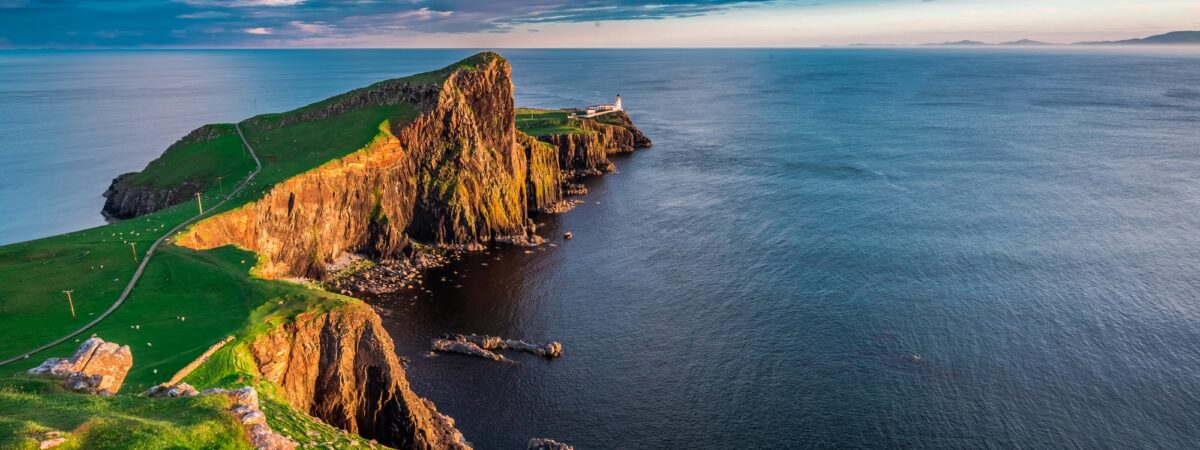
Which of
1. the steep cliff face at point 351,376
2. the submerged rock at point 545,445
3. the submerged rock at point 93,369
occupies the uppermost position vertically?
the submerged rock at point 93,369

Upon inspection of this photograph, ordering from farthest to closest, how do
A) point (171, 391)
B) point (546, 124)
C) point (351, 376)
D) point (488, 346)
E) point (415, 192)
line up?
point (546, 124) → point (415, 192) → point (488, 346) → point (351, 376) → point (171, 391)

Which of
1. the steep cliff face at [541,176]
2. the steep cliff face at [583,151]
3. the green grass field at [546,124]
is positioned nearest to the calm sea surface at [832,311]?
the steep cliff face at [541,176]

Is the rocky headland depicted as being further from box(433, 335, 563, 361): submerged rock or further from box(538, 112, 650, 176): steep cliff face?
box(538, 112, 650, 176): steep cliff face

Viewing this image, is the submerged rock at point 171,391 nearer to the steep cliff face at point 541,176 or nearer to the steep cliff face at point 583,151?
the steep cliff face at point 541,176

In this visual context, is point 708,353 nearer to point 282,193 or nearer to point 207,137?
point 282,193

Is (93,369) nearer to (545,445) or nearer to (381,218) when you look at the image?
(545,445)

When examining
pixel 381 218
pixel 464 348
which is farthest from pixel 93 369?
pixel 381 218

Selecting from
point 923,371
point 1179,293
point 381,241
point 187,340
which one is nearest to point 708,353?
point 923,371
